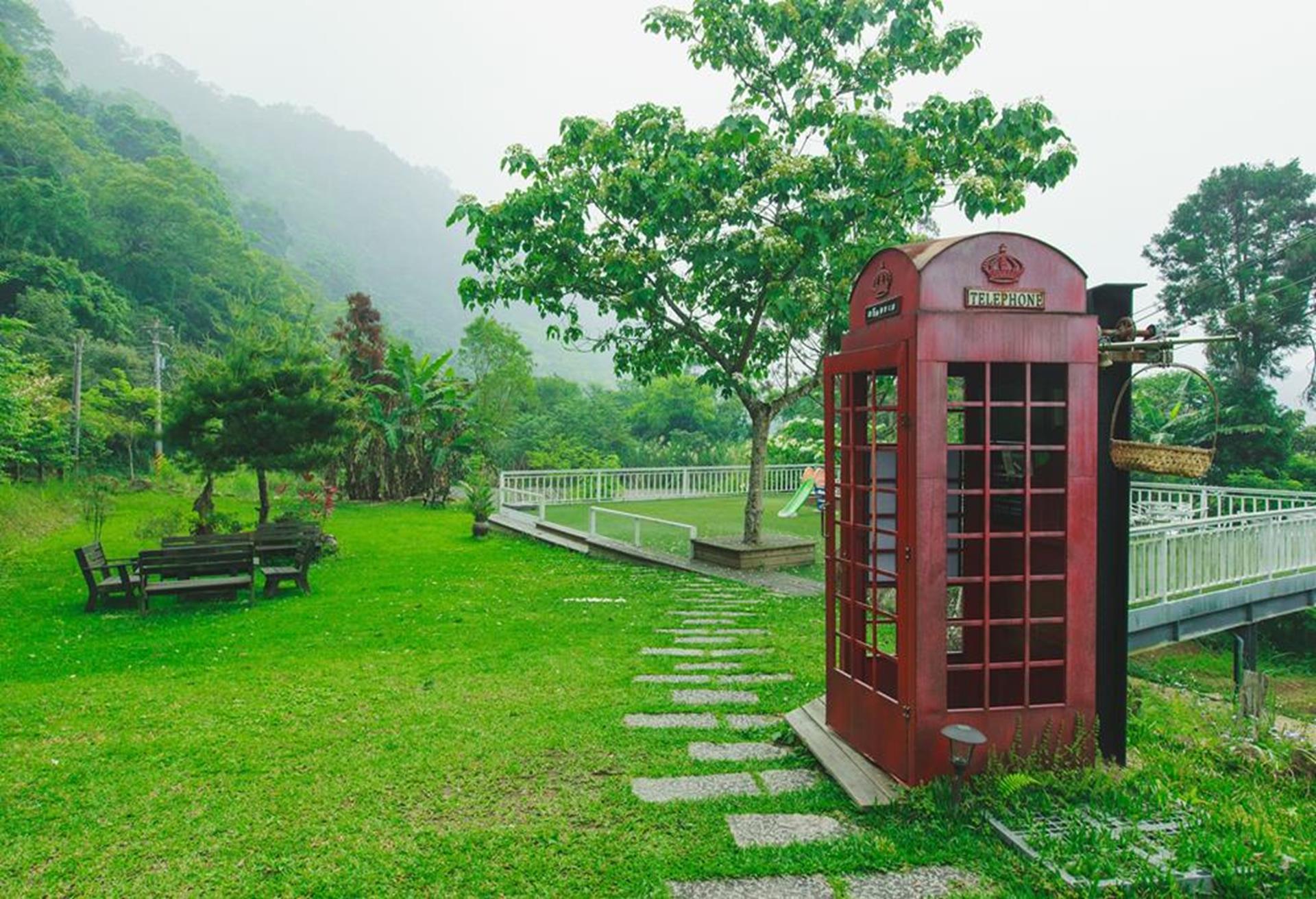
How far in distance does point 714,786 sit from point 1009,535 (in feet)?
6.71

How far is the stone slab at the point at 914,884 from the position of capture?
10.7ft

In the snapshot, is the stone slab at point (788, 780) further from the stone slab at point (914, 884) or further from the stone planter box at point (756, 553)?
the stone planter box at point (756, 553)

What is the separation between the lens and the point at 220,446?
1310 centimetres

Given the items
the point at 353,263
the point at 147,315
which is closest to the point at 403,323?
the point at 353,263

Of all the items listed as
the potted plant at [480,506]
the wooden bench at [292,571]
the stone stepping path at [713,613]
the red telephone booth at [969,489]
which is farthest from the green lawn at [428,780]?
the potted plant at [480,506]

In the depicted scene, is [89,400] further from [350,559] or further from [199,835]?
[199,835]

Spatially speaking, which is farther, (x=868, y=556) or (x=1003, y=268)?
(x=868, y=556)

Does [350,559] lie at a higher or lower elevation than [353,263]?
lower

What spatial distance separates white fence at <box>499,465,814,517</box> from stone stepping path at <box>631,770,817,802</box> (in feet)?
44.0

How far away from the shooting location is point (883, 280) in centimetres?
449

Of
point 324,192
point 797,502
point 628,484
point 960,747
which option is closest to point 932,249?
point 960,747

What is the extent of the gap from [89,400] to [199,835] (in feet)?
98.5

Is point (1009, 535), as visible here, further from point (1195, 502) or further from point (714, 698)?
point (1195, 502)

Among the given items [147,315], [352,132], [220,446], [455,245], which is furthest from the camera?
[352,132]
